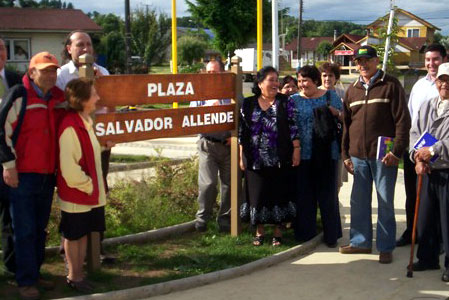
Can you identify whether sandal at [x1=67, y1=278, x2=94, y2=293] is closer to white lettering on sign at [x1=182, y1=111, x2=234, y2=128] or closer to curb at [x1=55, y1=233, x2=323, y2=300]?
curb at [x1=55, y1=233, x2=323, y2=300]

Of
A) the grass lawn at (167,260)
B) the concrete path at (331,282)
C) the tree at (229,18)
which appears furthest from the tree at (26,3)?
the concrete path at (331,282)

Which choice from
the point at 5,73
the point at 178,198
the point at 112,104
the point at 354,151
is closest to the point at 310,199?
the point at 354,151

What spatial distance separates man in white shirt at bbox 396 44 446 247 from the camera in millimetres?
6387

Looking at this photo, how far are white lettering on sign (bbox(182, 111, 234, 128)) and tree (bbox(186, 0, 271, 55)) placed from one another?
39.4 m

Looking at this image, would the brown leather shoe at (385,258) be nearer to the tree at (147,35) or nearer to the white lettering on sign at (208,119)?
the white lettering on sign at (208,119)

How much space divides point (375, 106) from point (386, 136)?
31 cm

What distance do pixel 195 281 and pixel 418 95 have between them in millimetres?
3128

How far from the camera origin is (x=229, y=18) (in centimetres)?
4575

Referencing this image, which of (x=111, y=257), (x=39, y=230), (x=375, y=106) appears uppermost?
(x=375, y=106)

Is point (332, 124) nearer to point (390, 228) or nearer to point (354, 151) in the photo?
point (354, 151)

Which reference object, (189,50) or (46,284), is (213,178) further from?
(189,50)

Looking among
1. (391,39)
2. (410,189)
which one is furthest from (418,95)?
(391,39)

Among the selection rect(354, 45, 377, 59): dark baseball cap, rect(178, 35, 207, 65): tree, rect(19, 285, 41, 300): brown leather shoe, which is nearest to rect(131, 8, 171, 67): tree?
rect(178, 35, 207, 65): tree

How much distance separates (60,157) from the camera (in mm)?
4730
